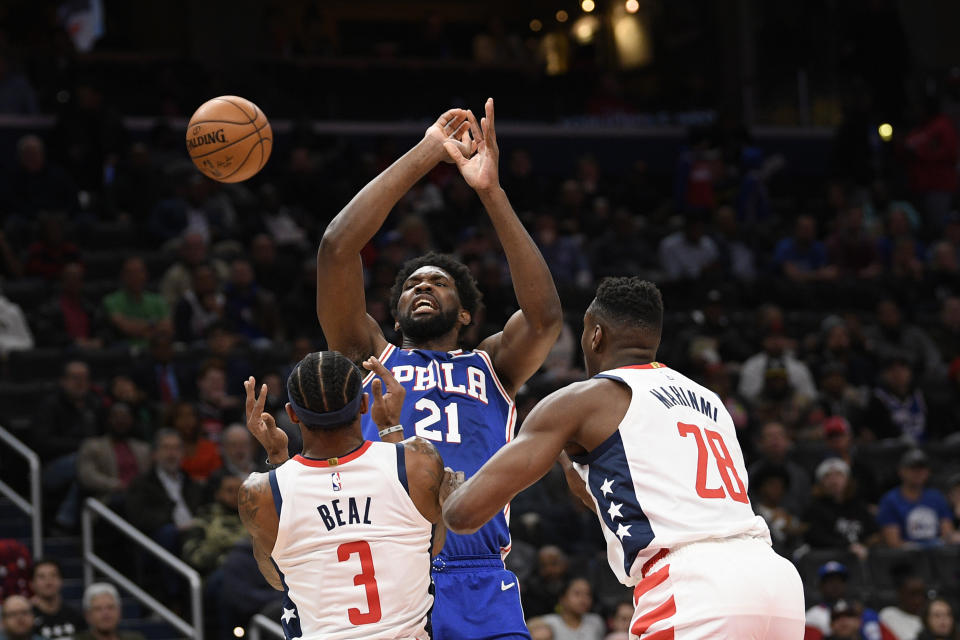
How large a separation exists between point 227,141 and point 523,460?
2.97m

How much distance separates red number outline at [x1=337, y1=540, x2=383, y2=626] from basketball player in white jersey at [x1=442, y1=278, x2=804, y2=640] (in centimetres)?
Result: 32

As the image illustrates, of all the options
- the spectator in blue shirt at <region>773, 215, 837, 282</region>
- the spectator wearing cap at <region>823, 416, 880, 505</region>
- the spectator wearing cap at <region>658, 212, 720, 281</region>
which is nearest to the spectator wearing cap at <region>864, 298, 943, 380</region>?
the spectator in blue shirt at <region>773, 215, 837, 282</region>

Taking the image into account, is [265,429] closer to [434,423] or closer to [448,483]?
[448,483]

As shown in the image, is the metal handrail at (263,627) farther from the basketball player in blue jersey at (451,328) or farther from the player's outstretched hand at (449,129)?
the player's outstretched hand at (449,129)

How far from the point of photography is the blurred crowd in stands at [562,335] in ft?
37.9

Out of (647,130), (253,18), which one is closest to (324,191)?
(253,18)

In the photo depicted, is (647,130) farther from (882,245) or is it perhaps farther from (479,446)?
(479,446)

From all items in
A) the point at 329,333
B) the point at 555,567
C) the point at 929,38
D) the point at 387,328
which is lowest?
the point at 555,567

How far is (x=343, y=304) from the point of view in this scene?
6.12m

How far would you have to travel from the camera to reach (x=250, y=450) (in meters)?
11.8

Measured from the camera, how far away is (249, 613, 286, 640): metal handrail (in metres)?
9.94

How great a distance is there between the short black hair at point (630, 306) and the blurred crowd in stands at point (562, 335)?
4.08 m

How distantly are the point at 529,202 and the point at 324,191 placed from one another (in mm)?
2884

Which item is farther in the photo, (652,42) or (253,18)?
(652,42)
